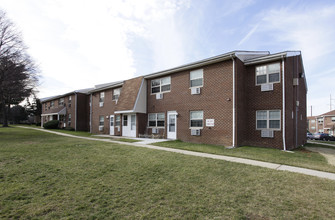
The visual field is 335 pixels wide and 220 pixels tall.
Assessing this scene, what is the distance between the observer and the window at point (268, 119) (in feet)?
37.3

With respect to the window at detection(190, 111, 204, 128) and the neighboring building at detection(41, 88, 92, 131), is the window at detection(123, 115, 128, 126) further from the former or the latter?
the neighboring building at detection(41, 88, 92, 131)

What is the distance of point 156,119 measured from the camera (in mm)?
15969

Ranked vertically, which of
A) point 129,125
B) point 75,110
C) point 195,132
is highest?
point 75,110

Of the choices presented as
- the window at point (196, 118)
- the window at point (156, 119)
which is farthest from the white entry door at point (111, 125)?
the window at point (196, 118)

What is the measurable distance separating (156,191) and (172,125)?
10.4 meters

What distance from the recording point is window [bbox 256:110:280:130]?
11.4 m

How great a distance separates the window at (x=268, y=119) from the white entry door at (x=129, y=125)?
33.0ft

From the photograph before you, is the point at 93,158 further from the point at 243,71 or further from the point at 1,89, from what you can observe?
the point at 1,89

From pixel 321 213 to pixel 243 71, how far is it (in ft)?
33.3

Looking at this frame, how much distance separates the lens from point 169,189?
4.50 m

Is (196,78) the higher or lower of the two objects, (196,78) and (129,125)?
the higher

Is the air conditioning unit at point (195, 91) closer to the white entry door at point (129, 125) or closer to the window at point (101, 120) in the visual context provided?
the white entry door at point (129, 125)

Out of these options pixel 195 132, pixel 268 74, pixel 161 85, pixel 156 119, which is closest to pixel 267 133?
pixel 268 74

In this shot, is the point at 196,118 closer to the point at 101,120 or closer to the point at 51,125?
the point at 101,120
